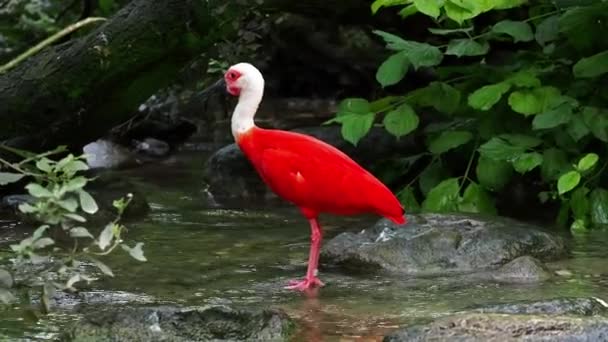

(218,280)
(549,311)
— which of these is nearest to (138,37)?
(218,280)

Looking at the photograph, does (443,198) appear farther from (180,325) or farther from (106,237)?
(106,237)

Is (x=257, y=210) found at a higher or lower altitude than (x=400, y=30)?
lower

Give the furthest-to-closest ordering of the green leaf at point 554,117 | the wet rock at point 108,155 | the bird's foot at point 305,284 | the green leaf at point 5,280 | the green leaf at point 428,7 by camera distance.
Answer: the wet rock at point 108,155
the green leaf at point 554,117
the green leaf at point 428,7
the bird's foot at point 305,284
the green leaf at point 5,280

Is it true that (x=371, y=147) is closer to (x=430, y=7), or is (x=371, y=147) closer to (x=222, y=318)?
(x=430, y=7)

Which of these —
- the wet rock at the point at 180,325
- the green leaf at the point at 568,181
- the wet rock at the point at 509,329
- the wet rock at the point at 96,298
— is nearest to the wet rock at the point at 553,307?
the wet rock at the point at 509,329

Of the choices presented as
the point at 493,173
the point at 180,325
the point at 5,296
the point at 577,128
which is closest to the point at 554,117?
the point at 577,128

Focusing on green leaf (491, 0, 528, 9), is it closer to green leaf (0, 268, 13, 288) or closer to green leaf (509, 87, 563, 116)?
green leaf (509, 87, 563, 116)

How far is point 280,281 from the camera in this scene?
19.1 ft

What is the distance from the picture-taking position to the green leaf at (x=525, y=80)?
23.5ft

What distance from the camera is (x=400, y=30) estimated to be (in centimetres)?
965

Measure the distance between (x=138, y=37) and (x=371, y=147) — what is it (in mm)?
2272

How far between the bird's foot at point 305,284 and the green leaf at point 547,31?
2420 millimetres

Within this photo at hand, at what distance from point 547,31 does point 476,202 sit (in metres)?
1.11

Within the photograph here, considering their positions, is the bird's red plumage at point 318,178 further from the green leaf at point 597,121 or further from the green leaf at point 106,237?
the green leaf at point 106,237
